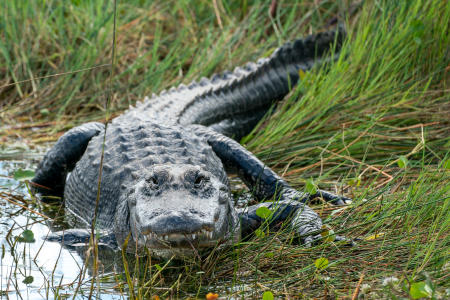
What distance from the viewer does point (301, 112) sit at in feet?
15.0

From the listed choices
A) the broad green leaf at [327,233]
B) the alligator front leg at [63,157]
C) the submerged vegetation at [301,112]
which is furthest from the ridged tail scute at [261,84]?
the broad green leaf at [327,233]

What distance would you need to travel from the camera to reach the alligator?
2756 millimetres

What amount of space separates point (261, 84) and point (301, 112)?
0.75 metres

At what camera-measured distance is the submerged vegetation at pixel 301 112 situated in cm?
266

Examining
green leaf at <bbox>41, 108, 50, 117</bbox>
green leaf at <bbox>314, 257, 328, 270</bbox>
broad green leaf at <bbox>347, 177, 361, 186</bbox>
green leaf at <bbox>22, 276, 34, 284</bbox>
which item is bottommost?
green leaf at <bbox>41, 108, 50, 117</bbox>

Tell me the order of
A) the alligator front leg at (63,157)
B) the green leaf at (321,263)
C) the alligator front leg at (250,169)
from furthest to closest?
the alligator front leg at (63,157)
the alligator front leg at (250,169)
the green leaf at (321,263)

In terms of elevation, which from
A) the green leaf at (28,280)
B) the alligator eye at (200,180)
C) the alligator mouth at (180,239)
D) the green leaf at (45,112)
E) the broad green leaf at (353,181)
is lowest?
the green leaf at (45,112)

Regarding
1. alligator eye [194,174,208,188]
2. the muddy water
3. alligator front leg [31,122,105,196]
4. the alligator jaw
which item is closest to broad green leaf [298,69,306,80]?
the muddy water

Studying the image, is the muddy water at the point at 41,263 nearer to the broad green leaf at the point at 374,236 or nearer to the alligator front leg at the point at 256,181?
the alligator front leg at the point at 256,181

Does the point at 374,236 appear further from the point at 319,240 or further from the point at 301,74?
the point at 301,74

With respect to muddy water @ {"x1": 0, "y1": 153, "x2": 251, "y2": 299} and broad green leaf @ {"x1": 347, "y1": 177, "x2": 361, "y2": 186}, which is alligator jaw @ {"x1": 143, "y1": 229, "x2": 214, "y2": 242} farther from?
broad green leaf @ {"x1": 347, "y1": 177, "x2": 361, "y2": 186}

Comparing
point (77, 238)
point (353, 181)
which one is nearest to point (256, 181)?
point (353, 181)

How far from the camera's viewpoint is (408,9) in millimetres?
4926

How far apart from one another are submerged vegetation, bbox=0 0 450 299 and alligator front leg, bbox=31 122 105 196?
0.31m
